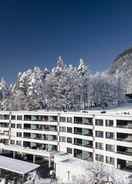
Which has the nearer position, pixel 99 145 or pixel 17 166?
pixel 17 166

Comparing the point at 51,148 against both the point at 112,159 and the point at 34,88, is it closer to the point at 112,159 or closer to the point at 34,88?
the point at 112,159

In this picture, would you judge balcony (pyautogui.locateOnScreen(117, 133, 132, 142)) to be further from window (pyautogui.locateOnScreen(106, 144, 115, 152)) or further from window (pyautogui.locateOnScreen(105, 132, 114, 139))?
window (pyautogui.locateOnScreen(106, 144, 115, 152))

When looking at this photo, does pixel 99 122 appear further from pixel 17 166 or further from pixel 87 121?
pixel 17 166

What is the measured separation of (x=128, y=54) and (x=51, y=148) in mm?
136018

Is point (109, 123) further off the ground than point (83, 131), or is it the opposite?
point (109, 123)

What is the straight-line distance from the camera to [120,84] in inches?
4498

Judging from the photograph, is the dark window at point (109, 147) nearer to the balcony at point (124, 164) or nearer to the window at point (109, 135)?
the window at point (109, 135)

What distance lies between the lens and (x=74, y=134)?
5128 cm

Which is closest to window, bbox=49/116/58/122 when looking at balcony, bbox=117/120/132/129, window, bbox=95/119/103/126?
window, bbox=95/119/103/126

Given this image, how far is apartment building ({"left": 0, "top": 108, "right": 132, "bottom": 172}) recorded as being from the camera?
41.8 metres

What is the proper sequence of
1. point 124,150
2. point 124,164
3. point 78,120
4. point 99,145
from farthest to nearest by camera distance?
point 78,120
point 99,145
point 124,150
point 124,164

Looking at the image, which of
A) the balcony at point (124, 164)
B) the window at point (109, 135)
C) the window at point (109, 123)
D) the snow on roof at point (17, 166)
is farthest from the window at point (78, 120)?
the snow on roof at point (17, 166)

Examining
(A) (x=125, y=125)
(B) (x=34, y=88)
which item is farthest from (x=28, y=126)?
(B) (x=34, y=88)

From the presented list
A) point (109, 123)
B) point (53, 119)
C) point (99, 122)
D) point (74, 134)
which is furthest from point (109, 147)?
point (53, 119)
